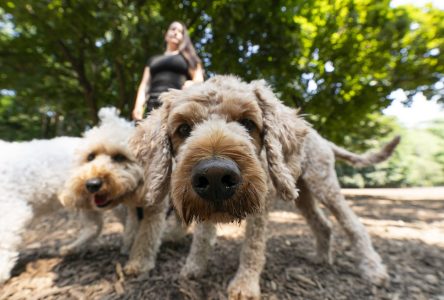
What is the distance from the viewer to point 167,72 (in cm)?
374

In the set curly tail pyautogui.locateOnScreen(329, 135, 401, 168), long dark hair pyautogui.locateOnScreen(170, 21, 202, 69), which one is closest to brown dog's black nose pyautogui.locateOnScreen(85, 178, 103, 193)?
long dark hair pyautogui.locateOnScreen(170, 21, 202, 69)

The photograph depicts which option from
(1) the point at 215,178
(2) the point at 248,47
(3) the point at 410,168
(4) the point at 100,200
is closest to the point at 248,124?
(1) the point at 215,178

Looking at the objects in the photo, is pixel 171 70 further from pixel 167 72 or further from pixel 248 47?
pixel 248 47

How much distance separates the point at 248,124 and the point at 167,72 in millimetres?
1978

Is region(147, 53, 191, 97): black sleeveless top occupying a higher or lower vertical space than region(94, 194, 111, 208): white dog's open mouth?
higher

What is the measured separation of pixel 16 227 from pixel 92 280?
0.81 m

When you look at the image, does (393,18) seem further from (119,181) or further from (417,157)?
(417,157)

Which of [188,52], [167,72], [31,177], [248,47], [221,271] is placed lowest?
[221,271]

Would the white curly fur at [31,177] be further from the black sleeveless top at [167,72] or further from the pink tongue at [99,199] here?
the black sleeveless top at [167,72]

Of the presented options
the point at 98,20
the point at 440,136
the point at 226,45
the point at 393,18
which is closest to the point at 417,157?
the point at 440,136

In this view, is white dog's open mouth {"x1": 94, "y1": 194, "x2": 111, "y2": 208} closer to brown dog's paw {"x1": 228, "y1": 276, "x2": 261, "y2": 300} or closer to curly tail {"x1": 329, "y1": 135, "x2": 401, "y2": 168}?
brown dog's paw {"x1": 228, "y1": 276, "x2": 261, "y2": 300}

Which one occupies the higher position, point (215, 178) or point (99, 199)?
point (215, 178)

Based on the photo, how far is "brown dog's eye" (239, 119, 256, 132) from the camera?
Result: 216 cm

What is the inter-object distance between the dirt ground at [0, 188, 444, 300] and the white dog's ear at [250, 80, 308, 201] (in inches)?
40.0
